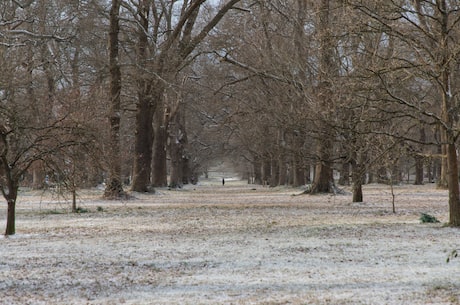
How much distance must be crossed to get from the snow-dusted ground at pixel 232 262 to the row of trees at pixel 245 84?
160cm

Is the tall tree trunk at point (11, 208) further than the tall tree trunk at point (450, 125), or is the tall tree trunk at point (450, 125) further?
the tall tree trunk at point (11, 208)

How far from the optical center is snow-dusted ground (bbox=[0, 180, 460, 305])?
7.86m

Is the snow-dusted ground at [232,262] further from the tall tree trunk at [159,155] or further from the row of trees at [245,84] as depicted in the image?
the tall tree trunk at [159,155]

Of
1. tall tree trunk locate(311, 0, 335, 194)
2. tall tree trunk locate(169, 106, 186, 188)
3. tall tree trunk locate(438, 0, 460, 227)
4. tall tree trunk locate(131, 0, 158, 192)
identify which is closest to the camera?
tall tree trunk locate(438, 0, 460, 227)

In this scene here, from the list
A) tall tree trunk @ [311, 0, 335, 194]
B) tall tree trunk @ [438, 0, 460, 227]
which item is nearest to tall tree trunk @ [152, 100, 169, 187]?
tall tree trunk @ [311, 0, 335, 194]

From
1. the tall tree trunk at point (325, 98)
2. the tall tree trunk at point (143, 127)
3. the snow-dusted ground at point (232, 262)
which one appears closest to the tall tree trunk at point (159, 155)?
the tall tree trunk at point (143, 127)

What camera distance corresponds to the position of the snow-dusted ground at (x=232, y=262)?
A: 7.86 metres

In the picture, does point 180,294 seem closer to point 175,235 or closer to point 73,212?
point 175,235

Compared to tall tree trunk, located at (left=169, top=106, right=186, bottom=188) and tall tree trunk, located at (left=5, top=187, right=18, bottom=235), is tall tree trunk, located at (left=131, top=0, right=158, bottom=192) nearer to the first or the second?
tall tree trunk, located at (left=169, top=106, right=186, bottom=188)

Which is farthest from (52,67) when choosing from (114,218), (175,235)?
(175,235)

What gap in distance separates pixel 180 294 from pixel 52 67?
33528mm

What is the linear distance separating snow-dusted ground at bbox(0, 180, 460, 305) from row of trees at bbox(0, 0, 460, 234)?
160 centimetres

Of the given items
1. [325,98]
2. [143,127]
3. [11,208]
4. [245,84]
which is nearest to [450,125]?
[325,98]

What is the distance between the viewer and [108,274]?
952cm
